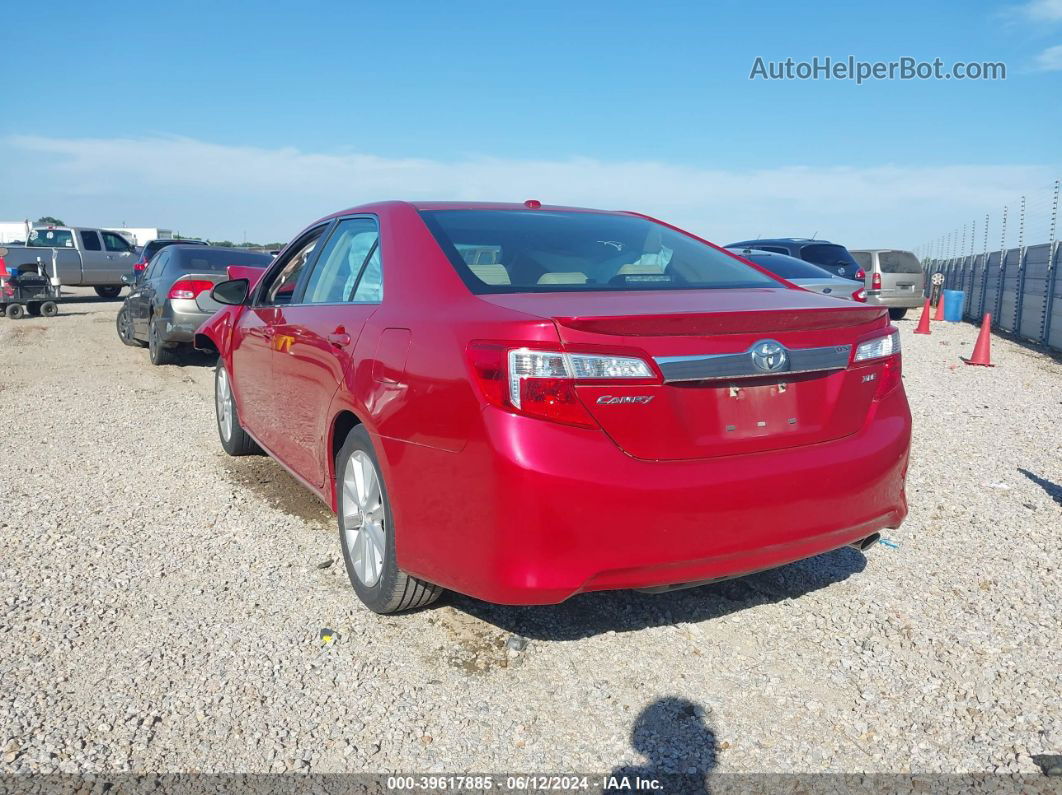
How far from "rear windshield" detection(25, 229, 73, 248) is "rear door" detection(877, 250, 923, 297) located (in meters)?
21.8

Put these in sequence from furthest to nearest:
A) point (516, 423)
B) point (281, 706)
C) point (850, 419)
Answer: point (850, 419) → point (281, 706) → point (516, 423)

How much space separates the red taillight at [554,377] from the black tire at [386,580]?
0.79 meters

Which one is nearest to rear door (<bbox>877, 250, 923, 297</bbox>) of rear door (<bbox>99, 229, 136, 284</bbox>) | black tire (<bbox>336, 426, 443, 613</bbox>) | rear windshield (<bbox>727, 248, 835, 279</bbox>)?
rear windshield (<bbox>727, 248, 835, 279</bbox>)

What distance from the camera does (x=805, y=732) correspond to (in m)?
2.67

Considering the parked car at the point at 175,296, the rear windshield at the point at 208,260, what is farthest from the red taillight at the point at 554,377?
the rear windshield at the point at 208,260

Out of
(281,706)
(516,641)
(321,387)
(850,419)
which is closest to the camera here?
(281,706)

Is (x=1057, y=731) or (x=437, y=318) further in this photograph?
(x=437, y=318)

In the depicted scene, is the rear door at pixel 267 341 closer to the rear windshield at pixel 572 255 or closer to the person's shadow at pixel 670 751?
the rear windshield at pixel 572 255

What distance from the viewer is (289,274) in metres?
4.87

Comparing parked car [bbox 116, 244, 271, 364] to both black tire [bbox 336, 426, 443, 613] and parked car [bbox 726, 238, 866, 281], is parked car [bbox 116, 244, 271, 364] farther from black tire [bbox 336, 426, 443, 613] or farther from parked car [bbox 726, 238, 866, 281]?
parked car [bbox 726, 238, 866, 281]

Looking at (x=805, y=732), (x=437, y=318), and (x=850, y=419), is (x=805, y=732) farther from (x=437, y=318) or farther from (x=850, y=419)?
(x=437, y=318)

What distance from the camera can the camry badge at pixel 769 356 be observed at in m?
2.73

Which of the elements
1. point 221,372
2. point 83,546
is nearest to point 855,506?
point 83,546

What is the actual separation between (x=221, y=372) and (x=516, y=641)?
3767mm
